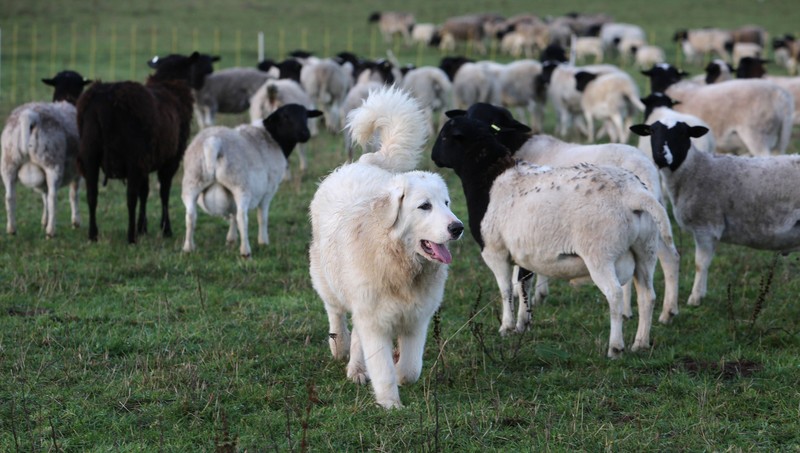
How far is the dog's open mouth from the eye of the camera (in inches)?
212

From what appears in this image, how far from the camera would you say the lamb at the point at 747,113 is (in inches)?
507

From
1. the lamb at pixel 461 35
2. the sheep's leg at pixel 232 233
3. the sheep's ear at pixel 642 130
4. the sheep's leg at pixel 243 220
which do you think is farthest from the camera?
the lamb at pixel 461 35

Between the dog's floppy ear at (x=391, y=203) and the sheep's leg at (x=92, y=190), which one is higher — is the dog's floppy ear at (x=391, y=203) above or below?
above

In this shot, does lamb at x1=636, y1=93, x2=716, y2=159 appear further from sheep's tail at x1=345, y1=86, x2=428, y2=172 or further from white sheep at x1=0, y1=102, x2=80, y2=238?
white sheep at x1=0, y1=102, x2=80, y2=238

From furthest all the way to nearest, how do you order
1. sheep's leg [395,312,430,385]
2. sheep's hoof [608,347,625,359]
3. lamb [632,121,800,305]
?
lamb [632,121,800,305] → sheep's hoof [608,347,625,359] → sheep's leg [395,312,430,385]

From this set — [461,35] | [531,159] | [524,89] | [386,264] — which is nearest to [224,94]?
[524,89]

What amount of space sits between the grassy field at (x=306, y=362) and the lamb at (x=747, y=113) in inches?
112

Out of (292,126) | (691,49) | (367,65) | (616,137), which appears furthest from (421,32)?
(292,126)

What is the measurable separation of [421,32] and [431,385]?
34.8 m

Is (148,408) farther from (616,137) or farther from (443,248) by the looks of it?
(616,137)

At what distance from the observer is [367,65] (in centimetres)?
2162

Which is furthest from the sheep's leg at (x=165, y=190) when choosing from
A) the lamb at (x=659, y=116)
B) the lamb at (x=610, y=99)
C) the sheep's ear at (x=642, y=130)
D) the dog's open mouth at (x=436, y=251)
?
the lamb at (x=610, y=99)

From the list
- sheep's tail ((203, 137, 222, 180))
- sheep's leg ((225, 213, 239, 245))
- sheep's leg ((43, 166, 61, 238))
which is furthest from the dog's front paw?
sheep's leg ((43, 166, 61, 238))

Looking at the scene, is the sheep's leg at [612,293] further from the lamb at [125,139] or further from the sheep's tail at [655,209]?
the lamb at [125,139]
